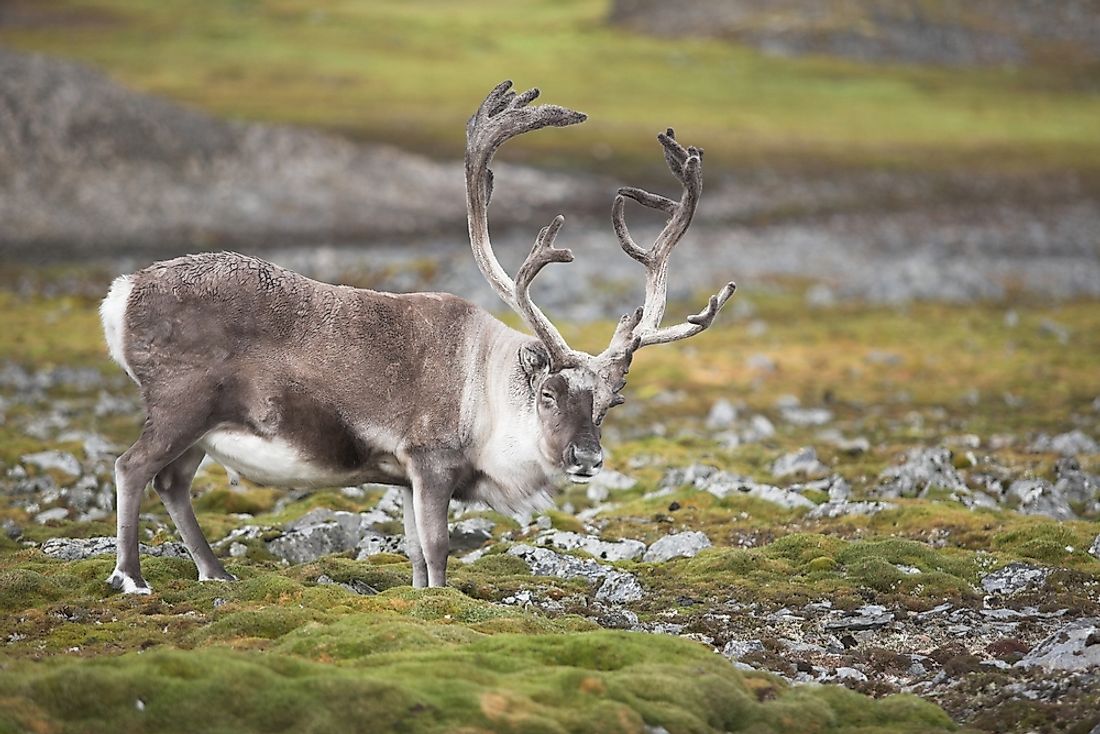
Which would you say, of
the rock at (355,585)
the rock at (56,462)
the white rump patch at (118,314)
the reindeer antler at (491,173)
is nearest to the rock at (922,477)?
the reindeer antler at (491,173)

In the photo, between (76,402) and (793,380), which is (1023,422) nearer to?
(793,380)

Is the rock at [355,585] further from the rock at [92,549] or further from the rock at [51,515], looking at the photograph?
the rock at [51,515]

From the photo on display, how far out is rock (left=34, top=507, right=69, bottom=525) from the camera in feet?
74.7

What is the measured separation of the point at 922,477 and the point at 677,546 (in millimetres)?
6806

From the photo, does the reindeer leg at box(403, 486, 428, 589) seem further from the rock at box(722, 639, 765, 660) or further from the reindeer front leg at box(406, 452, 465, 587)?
the rock at box(722, 639, 765, 660)

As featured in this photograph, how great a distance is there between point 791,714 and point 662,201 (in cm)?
777

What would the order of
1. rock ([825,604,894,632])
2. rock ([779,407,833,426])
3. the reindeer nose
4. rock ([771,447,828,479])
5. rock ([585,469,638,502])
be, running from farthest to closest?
1. rock ([779,407,833,426])
2. rock ([771,447,828,479])
3. rock ([585,469,638,502])
4. rock ([825,604,894,632])
5. the reindeer nose

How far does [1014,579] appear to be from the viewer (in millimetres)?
18688

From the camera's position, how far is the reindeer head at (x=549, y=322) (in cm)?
1650

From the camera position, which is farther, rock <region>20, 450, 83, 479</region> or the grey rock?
rock <region>20, 450, 83, 479</region>

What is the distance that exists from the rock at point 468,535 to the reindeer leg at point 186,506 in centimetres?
478

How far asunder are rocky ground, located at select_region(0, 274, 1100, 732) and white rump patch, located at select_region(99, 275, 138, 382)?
112 inches

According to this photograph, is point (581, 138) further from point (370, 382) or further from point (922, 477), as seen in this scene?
point (370, 382)

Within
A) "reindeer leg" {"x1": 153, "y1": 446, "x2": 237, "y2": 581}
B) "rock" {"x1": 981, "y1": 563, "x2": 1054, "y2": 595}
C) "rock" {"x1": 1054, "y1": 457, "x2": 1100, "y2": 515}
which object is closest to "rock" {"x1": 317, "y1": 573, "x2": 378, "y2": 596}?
"reindeer leg" {"x1": 153, "y1": 446, "x2": 237, "y2": 581}
